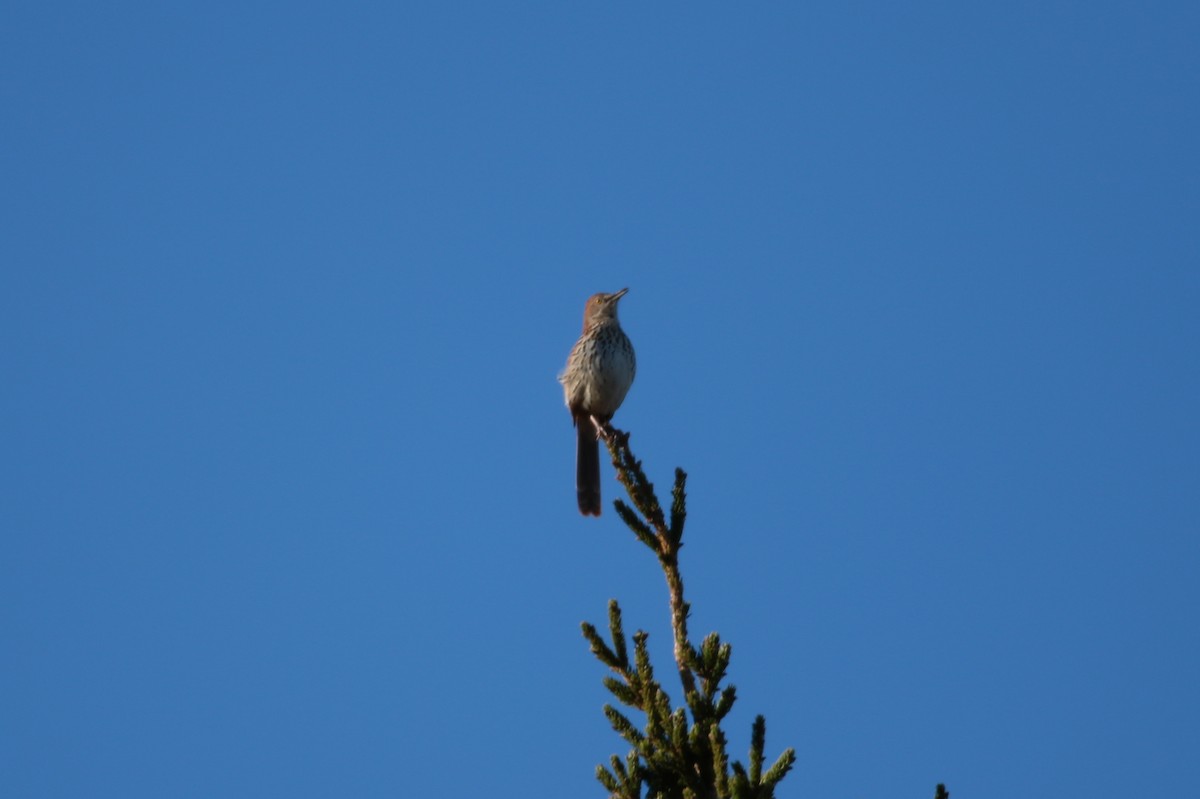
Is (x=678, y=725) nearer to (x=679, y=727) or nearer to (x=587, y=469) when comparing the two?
(x=679, y=727)

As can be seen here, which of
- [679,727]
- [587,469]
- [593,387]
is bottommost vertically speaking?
[679,727]

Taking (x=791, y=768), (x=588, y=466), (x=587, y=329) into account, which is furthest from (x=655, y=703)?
(x=587, y=329)

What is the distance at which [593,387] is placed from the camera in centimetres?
934

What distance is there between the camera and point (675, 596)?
13.3 ft

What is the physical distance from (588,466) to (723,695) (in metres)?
5.72

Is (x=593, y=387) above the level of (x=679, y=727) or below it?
above

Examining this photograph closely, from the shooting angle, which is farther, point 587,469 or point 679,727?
point 587,469

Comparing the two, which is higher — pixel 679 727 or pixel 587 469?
pixel 587 469

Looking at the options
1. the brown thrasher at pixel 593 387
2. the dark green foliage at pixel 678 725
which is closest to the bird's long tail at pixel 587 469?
the brown thrasher at pixel 593 387

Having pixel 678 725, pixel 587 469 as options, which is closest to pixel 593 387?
pixel 587 469

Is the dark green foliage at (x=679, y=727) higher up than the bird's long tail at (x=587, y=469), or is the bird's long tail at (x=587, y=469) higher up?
the bird's long tail at (x=587, y=469)

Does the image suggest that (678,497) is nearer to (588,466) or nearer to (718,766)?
(718,766)

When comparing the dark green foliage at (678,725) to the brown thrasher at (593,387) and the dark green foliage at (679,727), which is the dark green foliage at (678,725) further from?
the brown thrasher at (593,387)

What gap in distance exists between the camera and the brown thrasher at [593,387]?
918 centimetres
